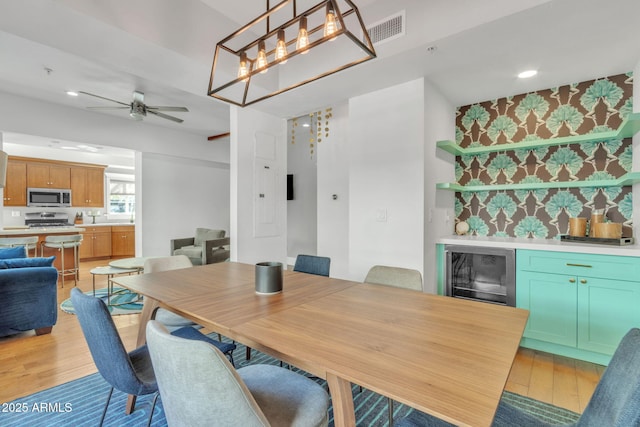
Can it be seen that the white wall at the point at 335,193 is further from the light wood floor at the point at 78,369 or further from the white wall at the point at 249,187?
the light wood floor at the point at 78,369

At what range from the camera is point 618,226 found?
8.09 ft

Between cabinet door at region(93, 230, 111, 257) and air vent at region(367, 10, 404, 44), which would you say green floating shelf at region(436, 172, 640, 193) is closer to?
air vent at region(367, 10, 404, 44)

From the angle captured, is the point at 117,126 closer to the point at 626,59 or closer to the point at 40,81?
the point at 40,81

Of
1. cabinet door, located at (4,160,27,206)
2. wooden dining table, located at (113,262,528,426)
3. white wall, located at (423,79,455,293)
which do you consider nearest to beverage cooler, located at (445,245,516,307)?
white wall, located at (423,79,455,293)

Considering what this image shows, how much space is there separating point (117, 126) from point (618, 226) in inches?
264

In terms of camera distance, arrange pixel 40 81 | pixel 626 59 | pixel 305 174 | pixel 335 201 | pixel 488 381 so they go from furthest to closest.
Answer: pixel 305 174 < pixel 335 201 < pixel 40 81 < pixel 626 59 < pixel 488 381

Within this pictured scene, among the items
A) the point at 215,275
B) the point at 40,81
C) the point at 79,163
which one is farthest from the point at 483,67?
the point at 79,163

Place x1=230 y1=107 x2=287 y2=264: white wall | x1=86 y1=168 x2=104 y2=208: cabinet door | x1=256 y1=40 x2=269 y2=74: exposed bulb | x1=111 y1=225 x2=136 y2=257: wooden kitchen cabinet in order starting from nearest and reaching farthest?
x1=256 y1=40 x2=269 y2=74: exposed bulb → x1=230 y1=107 x2=287 y2=264: white wall → x1=86 y1=168 x2=104 y2=208: cabinet door → x1=111 y1=225 x2=136 y2=257: wooden kitchen cabinet

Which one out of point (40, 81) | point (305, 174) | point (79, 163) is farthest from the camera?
point (79, 163)

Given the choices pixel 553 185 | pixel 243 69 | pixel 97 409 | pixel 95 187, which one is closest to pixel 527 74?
pixel 553 185

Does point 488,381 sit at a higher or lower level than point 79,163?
lower

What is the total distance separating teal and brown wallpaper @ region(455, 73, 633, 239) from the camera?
8.99 ft

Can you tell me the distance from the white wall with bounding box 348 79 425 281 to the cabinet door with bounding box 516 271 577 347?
828 millimetres

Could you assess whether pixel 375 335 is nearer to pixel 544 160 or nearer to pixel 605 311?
pixel 605 311
